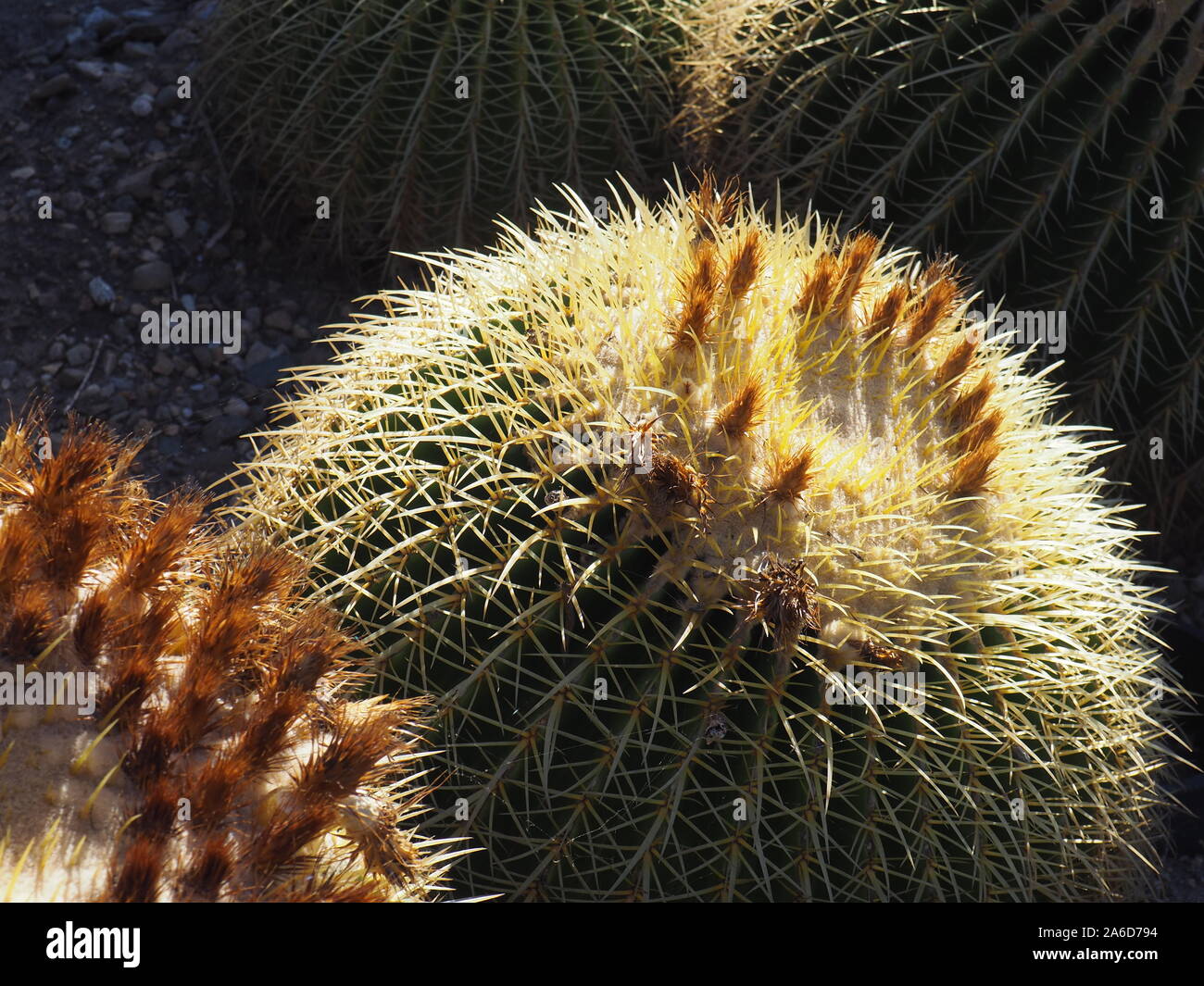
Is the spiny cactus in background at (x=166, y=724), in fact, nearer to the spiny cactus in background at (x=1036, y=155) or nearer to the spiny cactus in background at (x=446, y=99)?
the spiny cactus in background at (x=1036, y=155)

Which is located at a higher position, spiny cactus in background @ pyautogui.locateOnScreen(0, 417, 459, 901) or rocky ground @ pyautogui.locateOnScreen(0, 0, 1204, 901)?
rocky ground @ pyautogui.locateOnScreen(0, 0, 1204, 901)

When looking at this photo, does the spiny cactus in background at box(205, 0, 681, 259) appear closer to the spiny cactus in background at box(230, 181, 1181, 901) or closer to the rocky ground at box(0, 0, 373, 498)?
the rocky ground at box(0, 0, 373, 498)

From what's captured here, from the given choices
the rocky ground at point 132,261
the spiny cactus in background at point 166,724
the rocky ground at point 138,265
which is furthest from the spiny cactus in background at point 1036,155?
the spiny cactus in background at point 166,724

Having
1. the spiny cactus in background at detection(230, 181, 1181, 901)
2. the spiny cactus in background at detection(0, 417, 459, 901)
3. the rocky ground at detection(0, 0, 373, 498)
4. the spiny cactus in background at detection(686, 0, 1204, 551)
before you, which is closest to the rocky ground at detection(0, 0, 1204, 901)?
the rocky ground at detection(0, 0, 373, 498)

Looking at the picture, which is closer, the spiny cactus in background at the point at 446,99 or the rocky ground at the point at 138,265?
the spiny cactus in background at the point at 446,99

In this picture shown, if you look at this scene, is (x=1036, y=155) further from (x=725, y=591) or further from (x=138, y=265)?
(x=138, y=265)

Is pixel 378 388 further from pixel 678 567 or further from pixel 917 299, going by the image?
pixel 917 299
